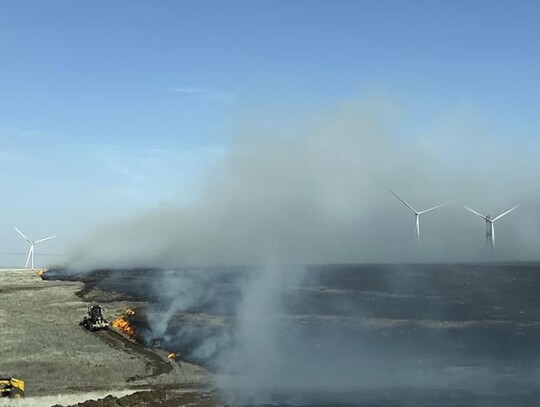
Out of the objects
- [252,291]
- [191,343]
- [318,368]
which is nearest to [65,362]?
[191,343]

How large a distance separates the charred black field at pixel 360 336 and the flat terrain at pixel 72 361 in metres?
3.89

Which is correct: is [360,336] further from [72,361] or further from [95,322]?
[95,322]

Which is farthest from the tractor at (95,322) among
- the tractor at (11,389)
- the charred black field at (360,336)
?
the tractor at (11,389)

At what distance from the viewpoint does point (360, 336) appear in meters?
65.8

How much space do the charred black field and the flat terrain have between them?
3.89m

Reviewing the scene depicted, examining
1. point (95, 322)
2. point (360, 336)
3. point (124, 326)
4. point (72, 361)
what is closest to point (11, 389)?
point (72, 361)

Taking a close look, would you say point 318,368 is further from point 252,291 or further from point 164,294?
point 164,294

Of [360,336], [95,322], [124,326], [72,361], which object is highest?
[95,322]

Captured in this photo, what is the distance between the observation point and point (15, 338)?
67.4 meters

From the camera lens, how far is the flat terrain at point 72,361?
4494 centimetres

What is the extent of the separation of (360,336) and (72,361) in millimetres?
29357

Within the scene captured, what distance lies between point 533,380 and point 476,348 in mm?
13309

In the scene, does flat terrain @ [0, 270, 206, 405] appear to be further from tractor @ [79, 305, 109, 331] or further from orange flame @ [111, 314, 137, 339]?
orange flame @ [111, 314, 137, 339]

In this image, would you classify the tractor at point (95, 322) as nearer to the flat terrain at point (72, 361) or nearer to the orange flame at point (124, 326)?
the flat terrain at point (72, 361)
